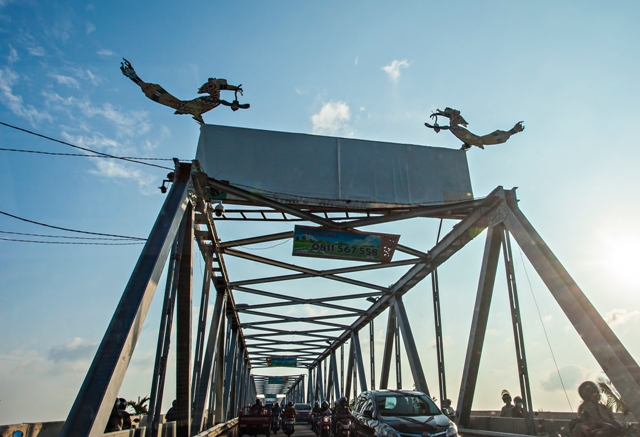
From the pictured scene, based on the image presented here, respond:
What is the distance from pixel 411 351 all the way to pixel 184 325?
30.5ft

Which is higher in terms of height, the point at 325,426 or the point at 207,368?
the point at 207,368

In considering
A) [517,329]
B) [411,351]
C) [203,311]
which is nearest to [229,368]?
[203,311]

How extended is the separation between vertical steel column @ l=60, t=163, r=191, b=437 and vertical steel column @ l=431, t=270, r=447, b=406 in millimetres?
9326

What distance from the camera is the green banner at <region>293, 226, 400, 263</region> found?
12992 millimetres

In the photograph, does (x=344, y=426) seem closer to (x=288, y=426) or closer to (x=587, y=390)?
(x=288, y=426)

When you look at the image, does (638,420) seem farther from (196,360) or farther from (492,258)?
(196,360)

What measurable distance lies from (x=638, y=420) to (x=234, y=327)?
21459 millimetres

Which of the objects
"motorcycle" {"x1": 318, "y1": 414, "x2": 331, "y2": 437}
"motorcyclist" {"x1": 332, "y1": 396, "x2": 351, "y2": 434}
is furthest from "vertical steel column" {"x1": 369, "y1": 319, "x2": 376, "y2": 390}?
"motorcyclist" {"x1": 332, "y1": 396, "x2": 351, "y2": 434}

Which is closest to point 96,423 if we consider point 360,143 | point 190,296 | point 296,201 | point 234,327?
point 190,296

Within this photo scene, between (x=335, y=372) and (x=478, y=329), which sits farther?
(x=335, y=372)

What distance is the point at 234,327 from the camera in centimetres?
2577

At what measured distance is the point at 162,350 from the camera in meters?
9.12

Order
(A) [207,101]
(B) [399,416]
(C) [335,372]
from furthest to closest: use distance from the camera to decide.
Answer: (C) [335,372] → (A) [207,101] → (B) [399,416]

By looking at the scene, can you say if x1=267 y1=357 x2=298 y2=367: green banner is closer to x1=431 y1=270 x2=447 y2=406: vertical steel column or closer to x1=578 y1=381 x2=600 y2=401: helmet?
x1=431 y1=270 x2=447 y2=406: vertical steel column
